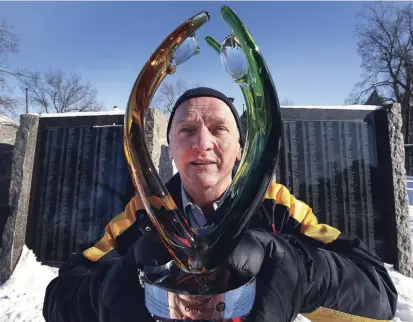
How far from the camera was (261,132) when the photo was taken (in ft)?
1.82

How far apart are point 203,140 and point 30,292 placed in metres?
2.97

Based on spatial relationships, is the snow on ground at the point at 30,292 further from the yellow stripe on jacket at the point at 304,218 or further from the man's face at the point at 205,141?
the man's face at the point at 205,141

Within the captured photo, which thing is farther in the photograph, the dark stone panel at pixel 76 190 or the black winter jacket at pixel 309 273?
the dark stone panel at pixel 76 190

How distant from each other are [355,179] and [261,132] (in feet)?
9.46

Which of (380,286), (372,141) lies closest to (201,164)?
(380,286)

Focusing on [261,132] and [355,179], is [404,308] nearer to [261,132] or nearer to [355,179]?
[355,179]

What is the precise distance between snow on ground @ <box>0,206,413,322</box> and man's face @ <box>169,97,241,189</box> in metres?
2.13

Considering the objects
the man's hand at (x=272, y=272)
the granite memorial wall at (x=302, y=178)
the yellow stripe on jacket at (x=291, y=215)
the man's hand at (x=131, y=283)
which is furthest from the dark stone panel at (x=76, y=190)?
the man's hand at (x=272, y=272)

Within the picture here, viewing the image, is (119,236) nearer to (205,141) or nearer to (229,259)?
(205,141)

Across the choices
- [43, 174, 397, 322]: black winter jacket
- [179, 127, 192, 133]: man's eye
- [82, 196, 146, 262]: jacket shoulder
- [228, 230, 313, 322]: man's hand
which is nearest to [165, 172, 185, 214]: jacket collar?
[43, 174, 397, 322]: black winter jacket

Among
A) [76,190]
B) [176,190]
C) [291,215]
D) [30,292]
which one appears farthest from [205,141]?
[30,292]

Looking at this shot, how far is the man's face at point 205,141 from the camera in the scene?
87 cm

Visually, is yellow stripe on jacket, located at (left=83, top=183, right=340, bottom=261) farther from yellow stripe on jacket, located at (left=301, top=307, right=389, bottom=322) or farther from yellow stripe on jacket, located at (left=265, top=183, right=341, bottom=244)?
yellow stripe on jacket, located at (left=301, top=307, right=389, bottom=322)

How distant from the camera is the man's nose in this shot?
85cm
